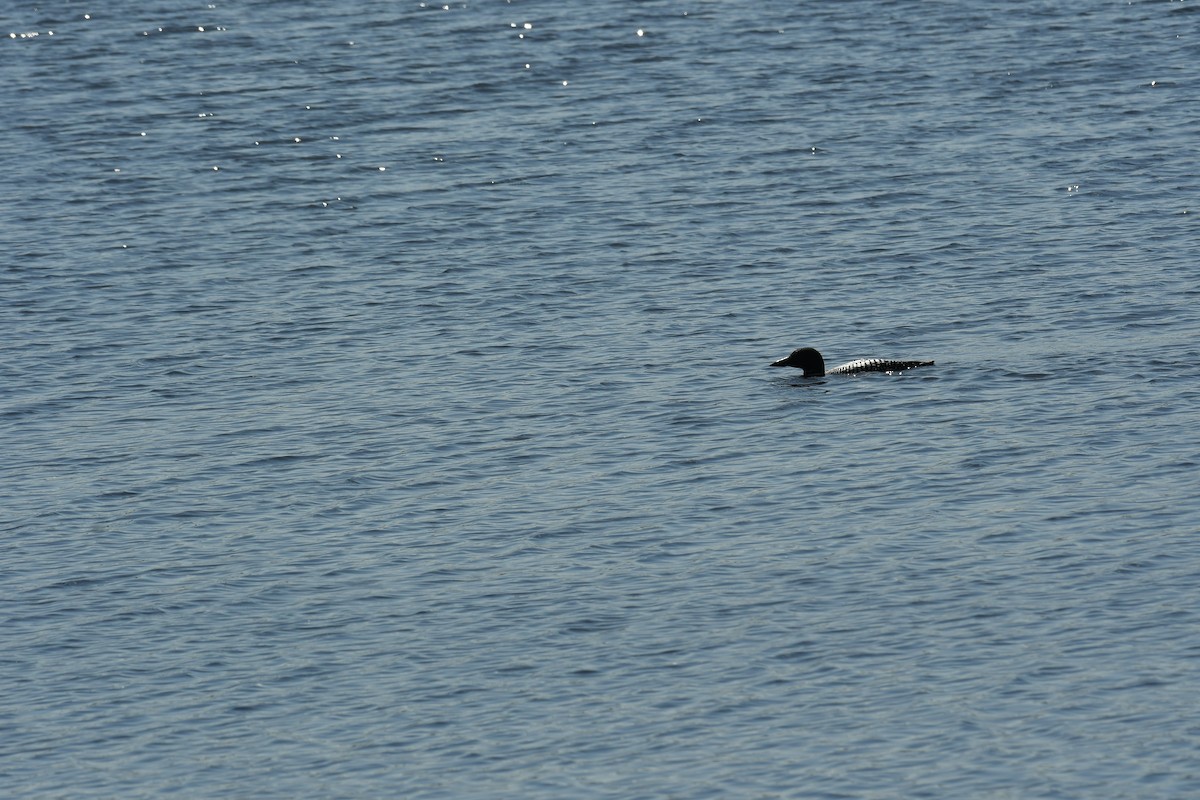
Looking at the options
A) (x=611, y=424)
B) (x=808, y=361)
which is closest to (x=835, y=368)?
(x=808, y=361)

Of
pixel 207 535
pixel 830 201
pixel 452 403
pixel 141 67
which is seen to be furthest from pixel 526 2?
pixel 207 535

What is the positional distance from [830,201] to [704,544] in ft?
78.6

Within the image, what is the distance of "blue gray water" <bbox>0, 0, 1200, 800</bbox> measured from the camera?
91.6 feet

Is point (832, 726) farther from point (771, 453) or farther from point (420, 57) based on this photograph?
point (420, 57)

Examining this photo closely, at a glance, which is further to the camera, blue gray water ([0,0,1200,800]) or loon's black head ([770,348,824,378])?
loon's black head ([770,348,824,378])

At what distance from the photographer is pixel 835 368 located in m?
42.7

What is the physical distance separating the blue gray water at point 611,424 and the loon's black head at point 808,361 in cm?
65

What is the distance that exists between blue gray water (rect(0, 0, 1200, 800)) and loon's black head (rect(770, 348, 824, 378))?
0.65 metres

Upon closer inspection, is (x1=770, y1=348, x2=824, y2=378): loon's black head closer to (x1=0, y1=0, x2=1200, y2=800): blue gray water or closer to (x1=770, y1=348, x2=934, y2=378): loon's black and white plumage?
(x1=770, y1=348, x2=934, y2=378): loon's black and white plumage

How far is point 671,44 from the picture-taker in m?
75.8

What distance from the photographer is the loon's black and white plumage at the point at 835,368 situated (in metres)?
41.7

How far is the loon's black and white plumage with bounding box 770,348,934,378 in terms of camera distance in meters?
41.7

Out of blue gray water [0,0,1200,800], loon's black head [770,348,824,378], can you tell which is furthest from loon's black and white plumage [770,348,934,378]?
blue gray water [0,0,1200,800]

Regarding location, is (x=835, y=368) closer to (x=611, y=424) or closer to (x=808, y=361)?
(x=808, y=361)
